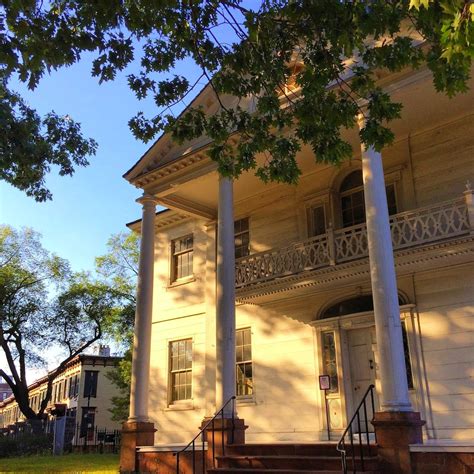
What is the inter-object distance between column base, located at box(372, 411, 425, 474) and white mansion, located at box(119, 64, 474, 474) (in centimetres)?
22

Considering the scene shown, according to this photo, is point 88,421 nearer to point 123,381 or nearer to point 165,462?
point 123,381

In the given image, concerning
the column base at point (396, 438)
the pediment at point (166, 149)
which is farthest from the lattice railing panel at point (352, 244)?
the pediment at point (166, 149)

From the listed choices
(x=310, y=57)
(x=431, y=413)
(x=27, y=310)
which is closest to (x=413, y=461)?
(x=431, y=413)

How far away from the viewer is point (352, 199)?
14.8m

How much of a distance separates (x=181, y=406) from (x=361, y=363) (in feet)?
19.7

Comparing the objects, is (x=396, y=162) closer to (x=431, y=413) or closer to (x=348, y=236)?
(x=348, y=236)

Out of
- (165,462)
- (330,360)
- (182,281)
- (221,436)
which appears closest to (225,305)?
(221,436)

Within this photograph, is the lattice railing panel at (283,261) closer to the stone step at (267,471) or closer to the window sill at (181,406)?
the window sill at (181,406)

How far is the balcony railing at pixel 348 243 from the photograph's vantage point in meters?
11.4

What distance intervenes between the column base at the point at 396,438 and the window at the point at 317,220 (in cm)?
654

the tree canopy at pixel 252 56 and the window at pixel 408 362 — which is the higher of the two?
the tree canopy at pixel 252 56

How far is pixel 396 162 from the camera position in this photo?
45.3ft

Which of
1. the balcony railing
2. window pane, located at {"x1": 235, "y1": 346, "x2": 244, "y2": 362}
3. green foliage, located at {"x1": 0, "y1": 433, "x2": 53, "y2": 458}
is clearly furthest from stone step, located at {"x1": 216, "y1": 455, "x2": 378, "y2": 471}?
green foliage, located at {"x1": 0, "y1": 433, "x2": 53, "y2": 458}

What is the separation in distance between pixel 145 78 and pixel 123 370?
25003 millimetres
